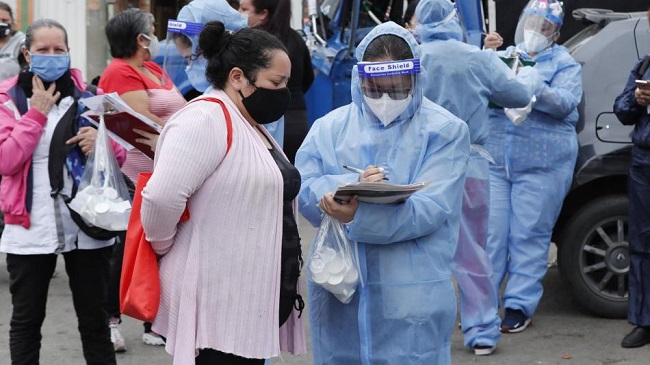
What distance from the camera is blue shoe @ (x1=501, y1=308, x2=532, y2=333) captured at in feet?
22.8

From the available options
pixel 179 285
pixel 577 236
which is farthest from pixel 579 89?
pixel 179 285

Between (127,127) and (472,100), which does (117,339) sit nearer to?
(127,127)

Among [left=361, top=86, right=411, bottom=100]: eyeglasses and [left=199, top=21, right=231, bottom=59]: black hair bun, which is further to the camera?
[left=361, top=86, right=411, bottom=100]: eyeglasses

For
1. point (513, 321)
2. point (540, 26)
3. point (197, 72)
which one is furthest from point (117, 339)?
point (540, 26)

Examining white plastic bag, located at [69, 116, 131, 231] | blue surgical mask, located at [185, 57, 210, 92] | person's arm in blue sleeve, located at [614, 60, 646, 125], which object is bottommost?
white plastic bag, located at [69, 116, 131, 231]

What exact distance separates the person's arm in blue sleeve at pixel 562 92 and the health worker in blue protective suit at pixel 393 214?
2.73 metres

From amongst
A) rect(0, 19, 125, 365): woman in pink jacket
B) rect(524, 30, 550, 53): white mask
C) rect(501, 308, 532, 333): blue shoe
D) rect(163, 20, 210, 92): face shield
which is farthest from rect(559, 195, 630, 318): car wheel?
rect(0, 19, 125, 365): woman in pink jacket

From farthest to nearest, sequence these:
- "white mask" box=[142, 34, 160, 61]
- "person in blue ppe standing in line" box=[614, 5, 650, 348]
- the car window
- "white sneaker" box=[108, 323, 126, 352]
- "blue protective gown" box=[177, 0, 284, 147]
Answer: the car window
"white sneaker" box=[108, 323, 126, 352]
"person in blue ppe standing in line" box=[614, 5, 650, 348]
"white mask" box=[142, 34, 160, 61]
"blue protective gown" box=[177, 0, 284, 147]

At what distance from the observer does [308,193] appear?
158 inches

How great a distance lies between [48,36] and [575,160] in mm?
3376

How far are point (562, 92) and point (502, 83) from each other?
86 centimetres

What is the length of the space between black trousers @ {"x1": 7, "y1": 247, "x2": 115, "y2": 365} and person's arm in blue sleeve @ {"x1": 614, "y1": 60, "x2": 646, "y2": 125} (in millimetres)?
3003

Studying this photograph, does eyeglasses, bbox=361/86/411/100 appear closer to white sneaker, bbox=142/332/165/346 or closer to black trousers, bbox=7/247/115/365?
black trousers, bbox=7/247/115/365

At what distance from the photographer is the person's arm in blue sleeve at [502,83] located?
19.6ft
